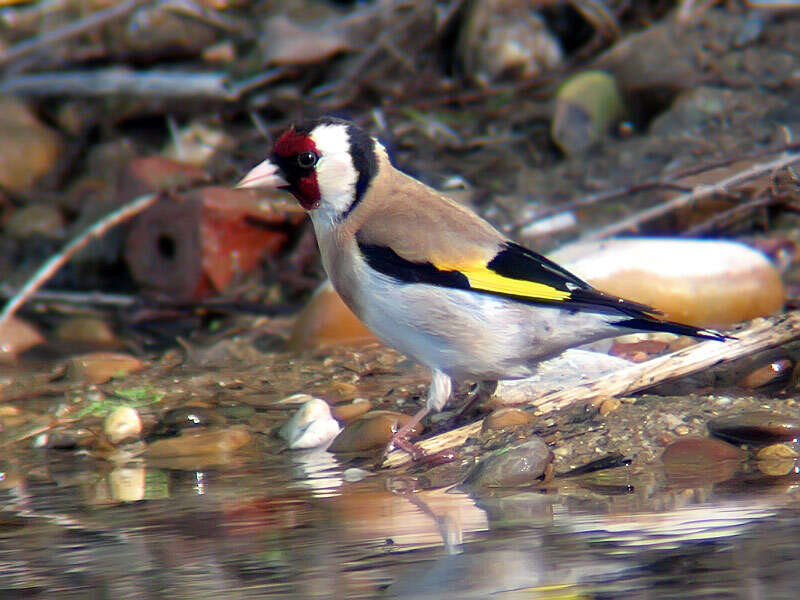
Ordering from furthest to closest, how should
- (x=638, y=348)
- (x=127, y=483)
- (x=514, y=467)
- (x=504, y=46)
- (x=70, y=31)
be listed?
(x=70, y=31), (x=504, y=46), (x=638, y=348), (x=127, y=483), (x=514, y=467)

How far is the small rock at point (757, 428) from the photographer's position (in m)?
3.40

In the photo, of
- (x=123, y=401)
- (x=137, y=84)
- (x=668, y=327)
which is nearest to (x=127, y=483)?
(x=123, y=401)

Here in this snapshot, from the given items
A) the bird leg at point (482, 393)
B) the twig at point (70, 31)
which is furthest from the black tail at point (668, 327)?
the twig at point (70, 31)

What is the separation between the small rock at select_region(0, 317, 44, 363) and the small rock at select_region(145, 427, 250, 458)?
224cm

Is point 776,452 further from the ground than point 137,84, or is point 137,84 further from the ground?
point 137,84

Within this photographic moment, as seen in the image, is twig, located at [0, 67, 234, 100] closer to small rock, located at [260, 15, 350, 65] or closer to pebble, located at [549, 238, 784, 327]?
small rock, located at [260, 15, 350, 65]

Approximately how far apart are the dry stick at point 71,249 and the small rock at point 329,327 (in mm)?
1673

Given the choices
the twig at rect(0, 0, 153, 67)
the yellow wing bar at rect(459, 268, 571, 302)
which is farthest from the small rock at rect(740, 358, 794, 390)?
the twig at rect(0, 0, 153, 67)

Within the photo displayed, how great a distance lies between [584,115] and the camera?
7.28 m

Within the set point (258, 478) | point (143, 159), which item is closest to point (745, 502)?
point (258, 478)

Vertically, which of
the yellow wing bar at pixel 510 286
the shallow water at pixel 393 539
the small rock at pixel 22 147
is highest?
the small rock at pixel 22 147

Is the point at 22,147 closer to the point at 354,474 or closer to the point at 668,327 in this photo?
the point at 354,474

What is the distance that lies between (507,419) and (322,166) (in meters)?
1.20

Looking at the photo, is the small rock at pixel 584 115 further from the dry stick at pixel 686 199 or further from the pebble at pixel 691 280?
the pebble at pixel 691 280
